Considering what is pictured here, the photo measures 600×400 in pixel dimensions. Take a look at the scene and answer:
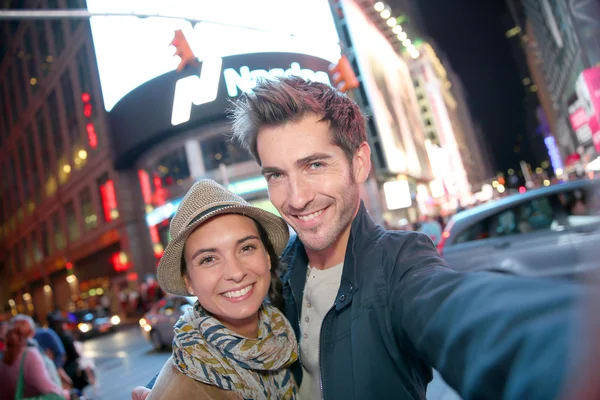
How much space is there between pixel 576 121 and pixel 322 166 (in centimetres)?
3609

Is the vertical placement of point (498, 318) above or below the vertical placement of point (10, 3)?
below

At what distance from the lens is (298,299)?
2.14m

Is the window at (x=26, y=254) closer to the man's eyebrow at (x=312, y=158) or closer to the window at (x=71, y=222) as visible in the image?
the window at (x=71, y=222)

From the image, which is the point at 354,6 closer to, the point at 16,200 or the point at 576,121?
the point at 576,121

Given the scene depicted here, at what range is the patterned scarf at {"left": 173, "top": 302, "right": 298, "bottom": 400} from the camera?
176 cm

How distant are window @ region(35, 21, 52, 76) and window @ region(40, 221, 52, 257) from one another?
14220 millimetres

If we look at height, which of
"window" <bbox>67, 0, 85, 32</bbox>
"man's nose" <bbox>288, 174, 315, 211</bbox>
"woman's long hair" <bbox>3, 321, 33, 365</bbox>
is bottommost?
"woman's long hair" <bbox>3, 321, 33, 365</bbox>

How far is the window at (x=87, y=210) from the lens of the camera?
32.7 meters

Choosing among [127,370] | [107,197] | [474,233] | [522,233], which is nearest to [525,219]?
[522,233]

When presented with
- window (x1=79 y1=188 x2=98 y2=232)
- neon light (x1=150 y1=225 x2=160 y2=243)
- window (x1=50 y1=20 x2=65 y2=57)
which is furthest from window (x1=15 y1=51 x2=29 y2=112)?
neon light (x1=150 y1=225 x2=160 y2=243)

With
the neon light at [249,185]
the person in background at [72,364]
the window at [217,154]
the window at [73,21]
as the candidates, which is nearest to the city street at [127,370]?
the person in background at [72,364]

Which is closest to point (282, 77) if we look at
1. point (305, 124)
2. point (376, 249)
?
point (305, 124)

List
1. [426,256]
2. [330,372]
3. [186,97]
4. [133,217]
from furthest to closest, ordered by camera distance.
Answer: [133,217], [186,97], [330,372], [426,256]

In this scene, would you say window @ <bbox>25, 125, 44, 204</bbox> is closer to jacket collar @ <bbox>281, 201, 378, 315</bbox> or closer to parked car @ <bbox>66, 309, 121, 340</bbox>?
parked car @ <bbox>66, 309, 121, 340</bbox>
